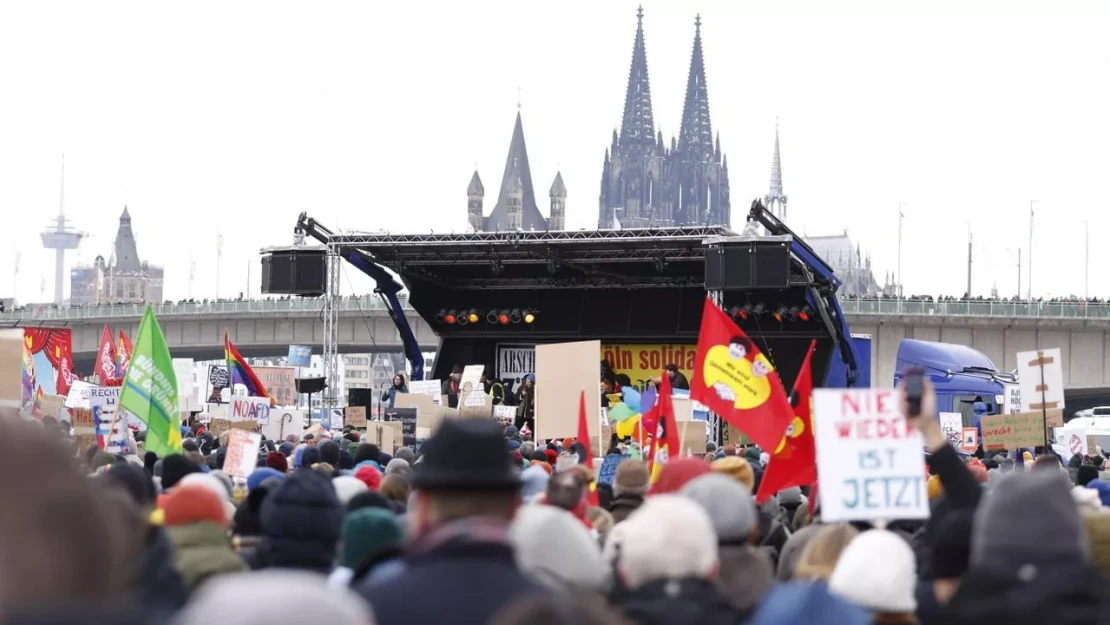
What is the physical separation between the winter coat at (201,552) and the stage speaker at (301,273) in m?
21.9

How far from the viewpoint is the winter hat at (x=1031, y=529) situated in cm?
429

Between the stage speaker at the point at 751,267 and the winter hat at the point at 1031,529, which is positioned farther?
the stage speaker at the point at 751,267

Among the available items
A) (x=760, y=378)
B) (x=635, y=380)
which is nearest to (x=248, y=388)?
(x=635, y=380)

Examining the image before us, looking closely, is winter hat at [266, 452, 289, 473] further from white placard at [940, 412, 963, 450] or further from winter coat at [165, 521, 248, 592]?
white placard at [940, 412, 963, 450]

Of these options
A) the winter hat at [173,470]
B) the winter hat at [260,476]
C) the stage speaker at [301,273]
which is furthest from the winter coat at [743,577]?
the stage speaker at [301,273]

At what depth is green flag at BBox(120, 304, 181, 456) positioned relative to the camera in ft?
41.0

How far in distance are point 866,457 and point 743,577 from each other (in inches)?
44.4

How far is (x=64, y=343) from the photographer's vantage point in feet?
89.4

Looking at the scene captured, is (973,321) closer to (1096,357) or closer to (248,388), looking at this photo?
(1096,357)

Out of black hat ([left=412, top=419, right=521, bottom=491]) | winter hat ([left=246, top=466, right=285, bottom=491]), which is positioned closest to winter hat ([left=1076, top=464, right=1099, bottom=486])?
winter hat ([left=246, top=466, right=285, bottom=491])

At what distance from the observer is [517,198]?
625 ft

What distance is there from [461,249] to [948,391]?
12457 mm

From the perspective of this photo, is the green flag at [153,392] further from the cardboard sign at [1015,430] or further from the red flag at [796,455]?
the cardboard sign at [1015,430]

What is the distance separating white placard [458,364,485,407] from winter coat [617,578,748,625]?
1736 cm
